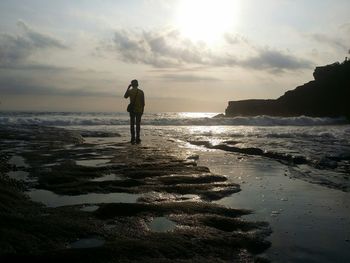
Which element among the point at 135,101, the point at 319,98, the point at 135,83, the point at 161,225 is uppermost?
the point at 319,98

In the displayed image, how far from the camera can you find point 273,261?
337 centimetres

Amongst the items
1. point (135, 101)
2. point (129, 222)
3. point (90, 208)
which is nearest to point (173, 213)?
point (129, 222)

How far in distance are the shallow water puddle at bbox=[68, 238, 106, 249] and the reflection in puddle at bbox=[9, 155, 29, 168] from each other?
17.8ft

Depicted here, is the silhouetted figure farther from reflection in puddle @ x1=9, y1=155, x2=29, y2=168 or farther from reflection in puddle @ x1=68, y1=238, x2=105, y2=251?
reflection in puddle @ x1=68, y1=238, x2=105, y2=251

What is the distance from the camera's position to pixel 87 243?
3.59 m

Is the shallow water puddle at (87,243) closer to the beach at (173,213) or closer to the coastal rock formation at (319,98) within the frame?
the beach at (173,213)

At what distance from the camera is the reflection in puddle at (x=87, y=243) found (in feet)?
11.5

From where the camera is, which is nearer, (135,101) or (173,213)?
(173,213)

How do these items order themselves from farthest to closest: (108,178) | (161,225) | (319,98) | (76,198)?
(319,98)
(108,178)
(76,198)
(161,225)

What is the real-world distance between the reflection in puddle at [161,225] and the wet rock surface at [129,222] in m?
0.01

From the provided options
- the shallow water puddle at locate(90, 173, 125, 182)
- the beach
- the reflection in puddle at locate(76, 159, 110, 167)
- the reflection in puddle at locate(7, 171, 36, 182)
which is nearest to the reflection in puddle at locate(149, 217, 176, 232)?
the beach

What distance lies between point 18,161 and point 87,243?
6562 mm

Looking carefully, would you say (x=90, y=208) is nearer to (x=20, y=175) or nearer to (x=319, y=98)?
(x=20, y=175)

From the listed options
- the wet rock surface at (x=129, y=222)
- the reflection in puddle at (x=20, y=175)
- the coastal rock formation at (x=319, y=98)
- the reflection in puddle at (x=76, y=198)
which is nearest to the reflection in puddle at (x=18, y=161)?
the reflection in puddle at (x=20, y=175)
